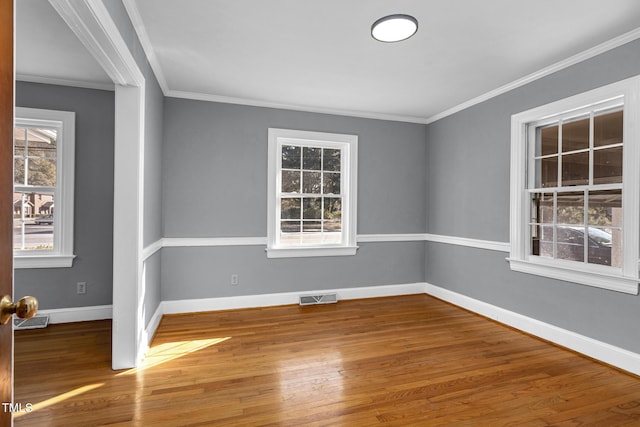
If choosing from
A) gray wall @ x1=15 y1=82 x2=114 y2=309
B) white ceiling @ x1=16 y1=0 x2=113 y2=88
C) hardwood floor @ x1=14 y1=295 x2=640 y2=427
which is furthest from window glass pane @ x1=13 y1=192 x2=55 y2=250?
white ceiling @ x1=16 y1=0 x2=113 y2=88

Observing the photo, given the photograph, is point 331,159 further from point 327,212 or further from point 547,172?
point 547,172

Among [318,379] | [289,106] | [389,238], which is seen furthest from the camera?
[389,238]

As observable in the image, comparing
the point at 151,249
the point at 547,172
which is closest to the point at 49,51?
the point at 151,249

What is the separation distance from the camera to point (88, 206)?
3650 millimetres

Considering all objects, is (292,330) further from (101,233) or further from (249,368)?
(101,233)

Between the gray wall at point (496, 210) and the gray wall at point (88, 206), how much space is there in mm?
4170

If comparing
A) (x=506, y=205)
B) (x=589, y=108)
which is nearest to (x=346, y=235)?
(x=506, y=205)

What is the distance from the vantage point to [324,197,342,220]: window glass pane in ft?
15.1

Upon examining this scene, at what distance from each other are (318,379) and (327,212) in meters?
2.48

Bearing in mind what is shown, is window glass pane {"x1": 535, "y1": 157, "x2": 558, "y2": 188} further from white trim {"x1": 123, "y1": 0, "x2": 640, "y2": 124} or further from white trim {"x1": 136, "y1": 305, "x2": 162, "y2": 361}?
white trim {"x1": 136, "y1": 305, "x2": 162, "y2": 361}

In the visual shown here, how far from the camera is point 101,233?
369cm

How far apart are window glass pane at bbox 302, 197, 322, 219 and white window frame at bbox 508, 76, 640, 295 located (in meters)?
2.30

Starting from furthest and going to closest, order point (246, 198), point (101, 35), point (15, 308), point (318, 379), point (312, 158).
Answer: point (312, 158)
point (246, 198)
point (318, 379)
point (101, 35)
point (15, 308)

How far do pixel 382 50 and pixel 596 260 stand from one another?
2.64 m
